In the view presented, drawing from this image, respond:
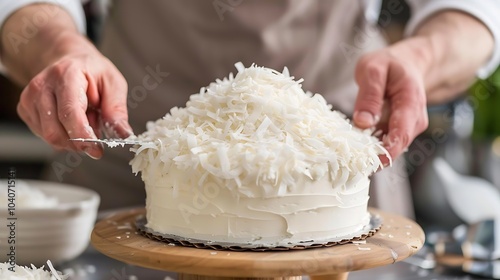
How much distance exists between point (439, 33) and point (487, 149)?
2.85 ft

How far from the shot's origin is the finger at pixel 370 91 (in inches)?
53.0

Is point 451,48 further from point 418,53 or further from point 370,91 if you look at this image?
→ point 370,91

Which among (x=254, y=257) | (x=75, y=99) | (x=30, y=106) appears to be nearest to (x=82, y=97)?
(x=75, y=99)

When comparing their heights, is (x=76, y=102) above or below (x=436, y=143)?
below

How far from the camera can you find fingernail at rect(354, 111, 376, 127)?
134cm

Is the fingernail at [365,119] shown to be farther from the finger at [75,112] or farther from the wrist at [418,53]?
the finger at [75,112]

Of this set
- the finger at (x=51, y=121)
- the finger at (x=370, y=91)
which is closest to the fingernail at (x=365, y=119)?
the finger at (x=370, y=91)

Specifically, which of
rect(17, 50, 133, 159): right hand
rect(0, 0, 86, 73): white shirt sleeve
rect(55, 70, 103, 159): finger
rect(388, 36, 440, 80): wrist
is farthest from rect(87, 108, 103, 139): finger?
rect(388, 36, 440, 80): wrist

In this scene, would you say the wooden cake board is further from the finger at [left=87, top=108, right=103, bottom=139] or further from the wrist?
the wrist

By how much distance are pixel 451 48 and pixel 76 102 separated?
1006 millimetres

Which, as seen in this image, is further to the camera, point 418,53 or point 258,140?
point 418,53

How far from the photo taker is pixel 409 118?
136 centimetres

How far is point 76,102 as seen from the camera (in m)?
1.17

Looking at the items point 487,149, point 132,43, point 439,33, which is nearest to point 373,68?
point 439,33
